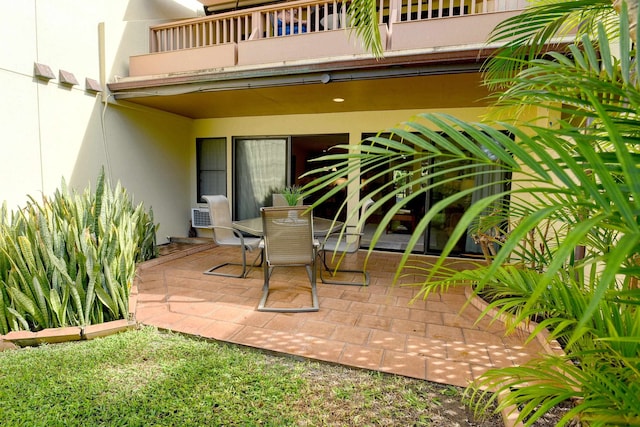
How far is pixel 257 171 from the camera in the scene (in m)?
6.84

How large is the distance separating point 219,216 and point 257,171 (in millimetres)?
2631

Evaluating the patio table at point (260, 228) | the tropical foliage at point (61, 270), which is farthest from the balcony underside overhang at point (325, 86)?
the tropical foliage at point (61, 270)

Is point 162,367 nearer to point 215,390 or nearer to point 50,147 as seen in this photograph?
point 215,390

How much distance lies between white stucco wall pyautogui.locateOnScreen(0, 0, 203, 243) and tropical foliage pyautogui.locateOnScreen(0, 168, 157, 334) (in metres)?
1.55

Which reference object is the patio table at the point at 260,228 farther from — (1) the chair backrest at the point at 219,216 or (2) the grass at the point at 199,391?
(2) the grass at the point at 199,391

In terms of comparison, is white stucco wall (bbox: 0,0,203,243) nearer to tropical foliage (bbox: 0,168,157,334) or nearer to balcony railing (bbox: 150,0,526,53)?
balcony railing (bbox: 150,0,526,53)

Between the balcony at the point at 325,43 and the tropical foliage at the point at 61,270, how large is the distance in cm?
285

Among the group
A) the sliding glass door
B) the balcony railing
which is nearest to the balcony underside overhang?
the balcony railing

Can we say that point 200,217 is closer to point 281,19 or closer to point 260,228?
point 260,228

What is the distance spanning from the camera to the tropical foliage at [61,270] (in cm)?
255

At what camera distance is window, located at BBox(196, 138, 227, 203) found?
7.04 metres

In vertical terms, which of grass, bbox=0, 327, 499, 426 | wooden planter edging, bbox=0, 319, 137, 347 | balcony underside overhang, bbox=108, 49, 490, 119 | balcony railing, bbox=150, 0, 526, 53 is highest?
balcony railing, bbox=150, 0, 526, 53

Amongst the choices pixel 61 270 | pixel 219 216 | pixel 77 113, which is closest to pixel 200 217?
pixel 77 113

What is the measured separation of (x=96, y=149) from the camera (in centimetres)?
528
